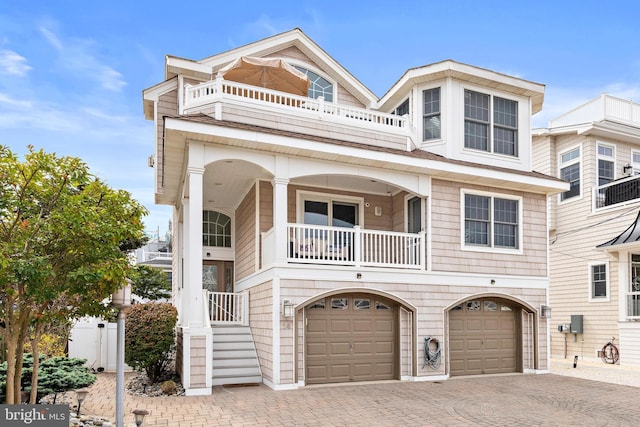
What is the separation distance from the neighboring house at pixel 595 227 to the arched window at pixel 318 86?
8692 mm

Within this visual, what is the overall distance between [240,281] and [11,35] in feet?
26.5

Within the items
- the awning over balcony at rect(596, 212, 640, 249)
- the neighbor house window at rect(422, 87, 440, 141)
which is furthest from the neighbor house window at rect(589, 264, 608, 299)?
the neighbor house window at rect(422, 87, 440, 141)

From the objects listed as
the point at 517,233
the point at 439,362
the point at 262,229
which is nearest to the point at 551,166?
the point at 517,233

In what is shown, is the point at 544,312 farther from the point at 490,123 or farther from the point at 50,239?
the point at 50,239

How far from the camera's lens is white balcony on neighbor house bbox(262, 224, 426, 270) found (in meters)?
11.6

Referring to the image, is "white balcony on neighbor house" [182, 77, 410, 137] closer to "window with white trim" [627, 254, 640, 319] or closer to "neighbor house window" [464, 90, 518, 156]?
"neighbor house window" [464, 90, 518, 156]

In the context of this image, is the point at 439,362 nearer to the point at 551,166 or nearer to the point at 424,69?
the point at 424,69

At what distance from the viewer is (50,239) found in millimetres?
6242

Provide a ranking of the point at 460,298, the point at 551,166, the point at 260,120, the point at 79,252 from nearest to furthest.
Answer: the point at 79,252
the point at 260,120
the point at 460,298
the point at 551,166

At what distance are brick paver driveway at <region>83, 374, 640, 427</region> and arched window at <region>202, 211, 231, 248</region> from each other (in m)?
5.46

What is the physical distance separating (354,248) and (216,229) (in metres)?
5.60

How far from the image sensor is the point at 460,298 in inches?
503

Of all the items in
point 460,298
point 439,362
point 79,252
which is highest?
point 79,252

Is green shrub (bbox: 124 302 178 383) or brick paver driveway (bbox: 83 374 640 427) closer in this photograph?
brick paver driveway (bbox: 83 374 640 427)
